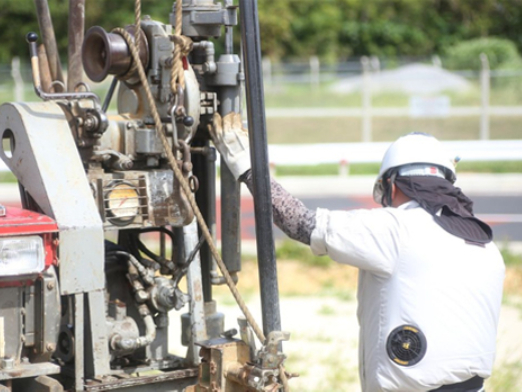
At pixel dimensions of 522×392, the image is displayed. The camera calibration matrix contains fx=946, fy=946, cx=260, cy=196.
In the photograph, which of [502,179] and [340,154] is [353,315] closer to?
[340,154]

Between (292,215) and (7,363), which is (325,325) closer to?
(292,215)

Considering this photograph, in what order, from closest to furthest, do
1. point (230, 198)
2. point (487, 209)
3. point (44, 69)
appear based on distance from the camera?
point (230, 198) → point (44, 69) → point (487, 209)

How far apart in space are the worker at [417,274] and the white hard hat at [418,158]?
28 millimetres

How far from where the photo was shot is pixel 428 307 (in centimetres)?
327

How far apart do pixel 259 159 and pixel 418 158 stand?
0.69 meters

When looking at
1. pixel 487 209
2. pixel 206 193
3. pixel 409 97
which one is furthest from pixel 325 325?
pixel 409 97

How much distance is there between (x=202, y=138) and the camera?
3.66 m

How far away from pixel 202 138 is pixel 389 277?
2.99ft

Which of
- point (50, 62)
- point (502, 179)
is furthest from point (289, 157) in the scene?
point (50, 62)

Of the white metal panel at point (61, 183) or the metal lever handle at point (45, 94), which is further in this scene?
the metal lever handle at point (45, 94)

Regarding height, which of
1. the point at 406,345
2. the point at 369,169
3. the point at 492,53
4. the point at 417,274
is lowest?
the point at 369,169

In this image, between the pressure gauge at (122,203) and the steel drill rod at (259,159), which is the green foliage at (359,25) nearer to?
the pressure gauge at (122,203)

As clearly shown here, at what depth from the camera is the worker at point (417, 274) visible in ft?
10.7

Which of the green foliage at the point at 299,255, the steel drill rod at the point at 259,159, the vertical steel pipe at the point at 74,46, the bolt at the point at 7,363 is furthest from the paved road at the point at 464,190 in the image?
the bolt at the point at 7,363
